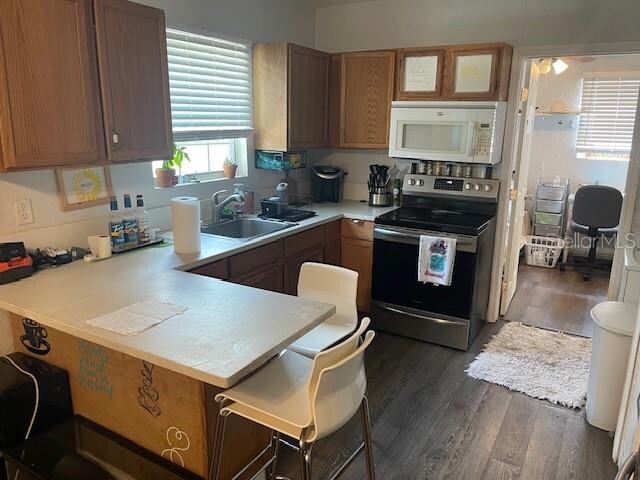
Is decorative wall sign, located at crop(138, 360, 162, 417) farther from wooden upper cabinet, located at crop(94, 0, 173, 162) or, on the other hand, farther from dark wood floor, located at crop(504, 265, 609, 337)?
dark wood floor, located at crop(504, 265, 609, 337)

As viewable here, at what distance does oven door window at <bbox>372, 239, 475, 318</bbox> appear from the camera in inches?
131

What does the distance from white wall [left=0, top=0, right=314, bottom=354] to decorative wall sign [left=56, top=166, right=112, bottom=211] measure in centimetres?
3

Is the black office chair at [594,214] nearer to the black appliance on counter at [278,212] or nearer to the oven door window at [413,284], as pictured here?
the oven door window at [413,284]

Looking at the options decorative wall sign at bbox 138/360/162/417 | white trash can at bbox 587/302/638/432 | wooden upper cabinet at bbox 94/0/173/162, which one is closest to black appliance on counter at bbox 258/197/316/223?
→ wooden upper cabinet at bbox 94/0/173/162

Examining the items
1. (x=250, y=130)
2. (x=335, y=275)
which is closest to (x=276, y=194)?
(x=250, y=130)

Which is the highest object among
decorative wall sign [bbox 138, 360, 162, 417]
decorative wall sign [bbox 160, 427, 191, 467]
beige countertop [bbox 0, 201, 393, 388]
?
beige countertop [bbox 0, 201, 393, 388]

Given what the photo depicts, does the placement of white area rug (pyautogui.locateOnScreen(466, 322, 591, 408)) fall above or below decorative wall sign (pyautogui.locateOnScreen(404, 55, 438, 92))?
below

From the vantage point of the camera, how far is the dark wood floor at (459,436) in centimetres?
228

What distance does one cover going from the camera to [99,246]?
239cm

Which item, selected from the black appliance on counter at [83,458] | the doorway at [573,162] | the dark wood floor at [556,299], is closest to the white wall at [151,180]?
the black appliance on counter at [83,458]

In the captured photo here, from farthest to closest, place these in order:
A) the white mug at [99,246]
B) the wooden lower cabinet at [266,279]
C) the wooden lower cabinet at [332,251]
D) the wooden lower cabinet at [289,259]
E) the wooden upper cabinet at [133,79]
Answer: the wooden lower cabinet at [332,251], the wooden lower cabinet at [266,279], the wooden lower cabinet at [289,259], the white mug at [99,246], the wooden upper cabinet at [133,79]

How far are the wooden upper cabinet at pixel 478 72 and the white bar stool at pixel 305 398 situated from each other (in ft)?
7.75

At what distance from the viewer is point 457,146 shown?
3496 millimetres

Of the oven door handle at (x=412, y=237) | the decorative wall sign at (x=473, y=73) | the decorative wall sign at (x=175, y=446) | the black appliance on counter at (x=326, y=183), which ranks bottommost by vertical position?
the decorative wall sign at (x=175, y=446)
